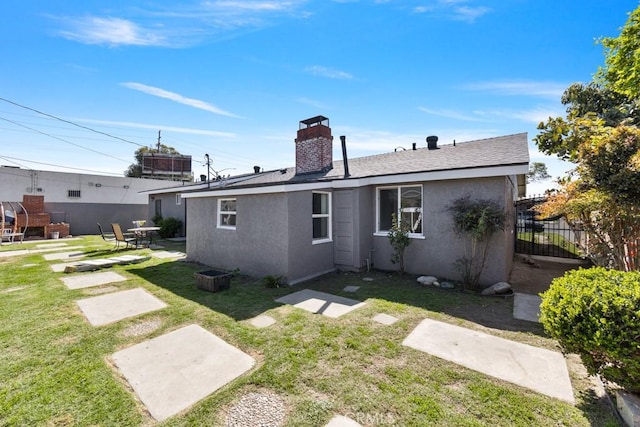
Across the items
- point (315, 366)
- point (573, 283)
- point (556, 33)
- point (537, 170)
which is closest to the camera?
point (573, 283)

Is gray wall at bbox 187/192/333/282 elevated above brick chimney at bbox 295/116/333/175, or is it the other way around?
brick chimney at bbox 295/116/333/175

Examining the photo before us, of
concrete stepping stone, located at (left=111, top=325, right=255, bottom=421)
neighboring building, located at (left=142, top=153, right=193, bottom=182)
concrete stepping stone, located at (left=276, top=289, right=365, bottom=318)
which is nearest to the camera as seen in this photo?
concrete stepping stone, located at (left=111, top=325, right=255, bottom=421)

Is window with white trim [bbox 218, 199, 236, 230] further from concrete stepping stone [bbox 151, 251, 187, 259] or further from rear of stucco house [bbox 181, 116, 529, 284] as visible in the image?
concrete stepping stone [bbox 151, 251, 187, 259]

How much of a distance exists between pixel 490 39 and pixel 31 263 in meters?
18.7

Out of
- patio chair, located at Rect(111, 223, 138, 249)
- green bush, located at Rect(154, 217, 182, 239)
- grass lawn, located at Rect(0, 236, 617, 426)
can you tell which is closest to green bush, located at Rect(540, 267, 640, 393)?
grass lawn, located at Rect(0, 236, 617, 426)

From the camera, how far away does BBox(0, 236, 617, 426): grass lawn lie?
8.93 feet

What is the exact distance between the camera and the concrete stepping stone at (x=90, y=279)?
7311mm

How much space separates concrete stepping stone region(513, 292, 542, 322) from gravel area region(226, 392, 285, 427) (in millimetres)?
4941

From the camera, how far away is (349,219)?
351 inches

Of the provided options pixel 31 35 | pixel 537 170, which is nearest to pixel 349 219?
pixel 31 35

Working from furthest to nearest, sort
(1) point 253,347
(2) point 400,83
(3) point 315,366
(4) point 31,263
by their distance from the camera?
(2) point 400,83 < (4) point 31,263 < (1) point 253,347 < (3) point 315,366

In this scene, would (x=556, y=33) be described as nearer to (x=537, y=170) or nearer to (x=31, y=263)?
(x=31, y=263)

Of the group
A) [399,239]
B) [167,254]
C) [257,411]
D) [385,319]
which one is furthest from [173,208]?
[257,411]

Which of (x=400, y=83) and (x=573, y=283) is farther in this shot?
(x=400, y=83)
